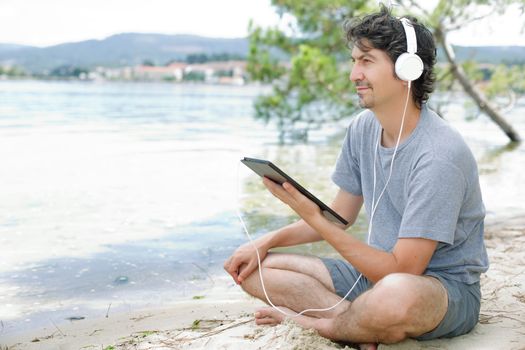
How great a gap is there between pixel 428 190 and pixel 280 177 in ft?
1.65

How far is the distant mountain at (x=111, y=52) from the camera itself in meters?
69.6

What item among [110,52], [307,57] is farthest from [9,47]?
[307,57]

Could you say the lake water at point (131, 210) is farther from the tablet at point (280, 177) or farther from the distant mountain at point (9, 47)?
the distant mountain at point (9, 47)

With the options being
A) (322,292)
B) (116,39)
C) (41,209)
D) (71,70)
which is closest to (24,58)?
(71,70)

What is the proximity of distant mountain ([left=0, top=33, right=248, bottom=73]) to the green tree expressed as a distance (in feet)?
175

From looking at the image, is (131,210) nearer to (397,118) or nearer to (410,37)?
(397,118)

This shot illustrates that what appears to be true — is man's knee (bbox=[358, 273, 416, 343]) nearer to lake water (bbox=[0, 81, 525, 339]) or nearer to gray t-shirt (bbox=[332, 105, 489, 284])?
gray t-shirt (bbox=[332, 105, 489, 284])

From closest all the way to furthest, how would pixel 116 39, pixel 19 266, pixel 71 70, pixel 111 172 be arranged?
pixel 19 266 < pixel 111 172 < pixel 71 70 < pixel 116 39

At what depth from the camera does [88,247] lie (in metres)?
5.13

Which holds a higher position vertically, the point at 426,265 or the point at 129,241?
the point at 426,265

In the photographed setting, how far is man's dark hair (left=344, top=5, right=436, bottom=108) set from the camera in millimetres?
2516

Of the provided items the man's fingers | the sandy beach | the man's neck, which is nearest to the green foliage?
the sandy beach

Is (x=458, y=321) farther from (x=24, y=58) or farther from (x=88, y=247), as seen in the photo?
(x=24, y=58)

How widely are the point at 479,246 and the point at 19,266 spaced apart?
10.4 feet
